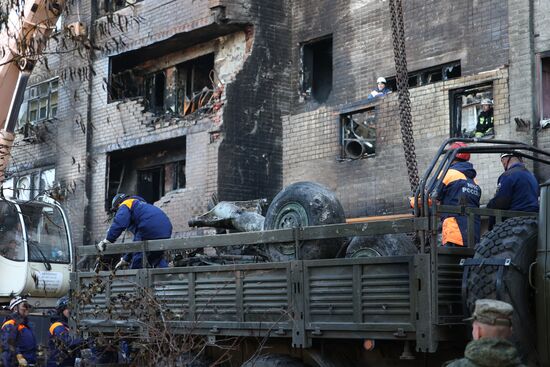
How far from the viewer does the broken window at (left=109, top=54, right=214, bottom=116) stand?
20.7 meters

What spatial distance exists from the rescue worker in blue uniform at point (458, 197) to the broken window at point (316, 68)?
10378mm

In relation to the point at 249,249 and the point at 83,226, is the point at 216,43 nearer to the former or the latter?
the point at 83,226

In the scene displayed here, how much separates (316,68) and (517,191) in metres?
10.8

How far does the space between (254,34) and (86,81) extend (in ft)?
18.2

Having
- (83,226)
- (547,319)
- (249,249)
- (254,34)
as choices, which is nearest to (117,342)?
(249,249)

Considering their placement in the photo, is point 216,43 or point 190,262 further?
point 216,43

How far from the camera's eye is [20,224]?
48.8 ft

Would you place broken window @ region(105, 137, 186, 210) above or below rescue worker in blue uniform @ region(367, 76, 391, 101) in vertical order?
below

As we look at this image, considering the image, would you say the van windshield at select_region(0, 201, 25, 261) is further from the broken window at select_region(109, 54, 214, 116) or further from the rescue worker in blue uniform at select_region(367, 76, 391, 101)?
the rescue worker in blue uniform at select_region(367, 76, 391, 101)

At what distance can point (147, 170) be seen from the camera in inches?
864

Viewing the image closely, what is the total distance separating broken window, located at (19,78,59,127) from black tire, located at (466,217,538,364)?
18.1 meters

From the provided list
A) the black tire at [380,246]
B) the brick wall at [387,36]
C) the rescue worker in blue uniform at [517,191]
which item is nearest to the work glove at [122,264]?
the black tire at [380,246]

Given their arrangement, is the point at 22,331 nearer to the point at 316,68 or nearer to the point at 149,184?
the point at 316,68

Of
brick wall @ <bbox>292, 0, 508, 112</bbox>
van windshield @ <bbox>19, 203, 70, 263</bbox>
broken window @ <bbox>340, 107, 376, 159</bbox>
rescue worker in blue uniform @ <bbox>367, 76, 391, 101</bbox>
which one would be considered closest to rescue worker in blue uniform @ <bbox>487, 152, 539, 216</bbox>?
brick wall @ <bbox>292, 0, 508, 112</bbox>
